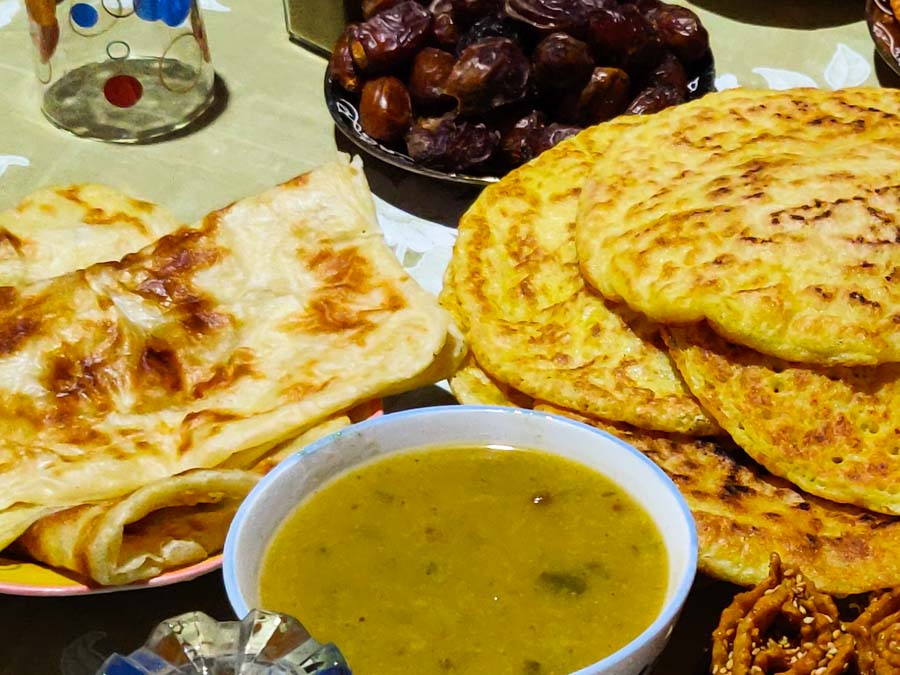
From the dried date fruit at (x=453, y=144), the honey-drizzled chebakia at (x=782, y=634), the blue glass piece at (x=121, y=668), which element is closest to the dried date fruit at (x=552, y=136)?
the dried date fruit at (x=453, y=144)

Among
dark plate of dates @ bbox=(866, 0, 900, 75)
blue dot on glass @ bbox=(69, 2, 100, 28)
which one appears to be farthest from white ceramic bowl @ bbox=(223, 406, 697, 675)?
blue dot on glass @ bbox=(69, 2, 100, 28)

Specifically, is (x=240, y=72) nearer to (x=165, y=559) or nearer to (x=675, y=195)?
(x=675, y=195)

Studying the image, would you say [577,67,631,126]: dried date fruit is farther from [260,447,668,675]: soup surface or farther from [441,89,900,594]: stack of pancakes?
[260,447,668,675]: soup surface

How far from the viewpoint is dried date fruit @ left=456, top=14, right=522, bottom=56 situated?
3092 mm

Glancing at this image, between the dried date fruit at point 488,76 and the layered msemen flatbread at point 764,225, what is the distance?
0.56 m

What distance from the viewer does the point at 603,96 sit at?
10.1ft

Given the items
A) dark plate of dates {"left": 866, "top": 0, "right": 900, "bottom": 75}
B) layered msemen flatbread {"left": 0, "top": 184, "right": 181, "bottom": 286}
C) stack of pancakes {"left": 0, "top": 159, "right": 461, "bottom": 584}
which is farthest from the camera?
dark plate of dates {"left": 866, "top": 0, "right": 900, "bottom": 75}

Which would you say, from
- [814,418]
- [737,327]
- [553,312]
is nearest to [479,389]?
[553,312]

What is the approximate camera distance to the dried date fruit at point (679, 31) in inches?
128

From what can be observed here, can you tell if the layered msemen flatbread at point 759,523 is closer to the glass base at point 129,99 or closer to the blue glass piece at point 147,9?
the glass base at point 129,99

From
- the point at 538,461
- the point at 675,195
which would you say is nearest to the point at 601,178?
the point at 675,195

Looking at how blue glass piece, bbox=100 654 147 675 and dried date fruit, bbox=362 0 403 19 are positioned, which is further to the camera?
dried date fruit, bbox=362 0 403 19

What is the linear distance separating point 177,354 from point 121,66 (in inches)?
77.2

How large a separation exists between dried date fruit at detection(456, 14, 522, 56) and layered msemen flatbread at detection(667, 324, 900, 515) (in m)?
1.43
